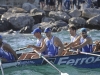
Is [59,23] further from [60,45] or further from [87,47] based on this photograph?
[60,45]

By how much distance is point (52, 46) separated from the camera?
12.8 meters

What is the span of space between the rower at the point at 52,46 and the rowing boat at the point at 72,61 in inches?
11.9

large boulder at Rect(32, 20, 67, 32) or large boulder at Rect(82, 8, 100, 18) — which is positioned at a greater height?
large boulder at Rect(82, 8, 100, 18)

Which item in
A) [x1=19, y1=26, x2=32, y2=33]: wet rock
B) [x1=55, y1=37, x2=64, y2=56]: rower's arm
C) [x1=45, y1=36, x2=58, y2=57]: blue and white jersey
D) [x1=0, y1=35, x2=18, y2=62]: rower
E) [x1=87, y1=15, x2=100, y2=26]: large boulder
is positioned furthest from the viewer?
[x1=87, y1=15, x2=100, y2=26]: large boulder

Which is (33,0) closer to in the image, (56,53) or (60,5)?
(60,5)

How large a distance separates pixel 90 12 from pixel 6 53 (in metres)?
18.2

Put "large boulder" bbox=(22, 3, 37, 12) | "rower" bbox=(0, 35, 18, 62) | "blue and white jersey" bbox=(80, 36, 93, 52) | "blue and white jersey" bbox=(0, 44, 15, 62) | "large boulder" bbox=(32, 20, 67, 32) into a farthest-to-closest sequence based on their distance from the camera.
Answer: "large boulder" bbox=(22, 3, 37, 12), "large boulder" bbox=(32, 20, 67, 32), "blue and white jersey" bbox=(80, 36, 93, 52), "blue and white jersey" bbox=(0, 44, 15, 62), "rower" bbox=(0, 35, 18, 62)

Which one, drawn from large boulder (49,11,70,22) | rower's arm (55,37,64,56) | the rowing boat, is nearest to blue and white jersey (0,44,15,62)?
the rowing boat

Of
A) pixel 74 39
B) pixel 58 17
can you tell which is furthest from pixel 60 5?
pixel 74 39

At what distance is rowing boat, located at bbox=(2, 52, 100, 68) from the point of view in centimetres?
1245

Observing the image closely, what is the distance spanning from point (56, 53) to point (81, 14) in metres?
17.3

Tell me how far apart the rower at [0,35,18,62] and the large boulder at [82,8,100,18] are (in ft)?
58.5

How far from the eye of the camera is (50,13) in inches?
1166

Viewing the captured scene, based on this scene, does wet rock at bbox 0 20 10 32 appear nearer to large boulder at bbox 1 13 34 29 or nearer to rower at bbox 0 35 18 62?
large boulder at bbox 1 13 34 29
